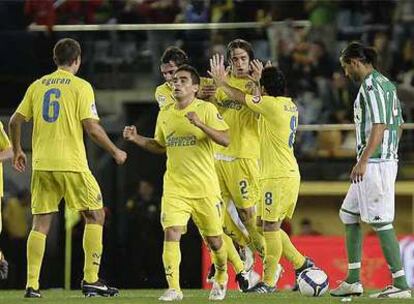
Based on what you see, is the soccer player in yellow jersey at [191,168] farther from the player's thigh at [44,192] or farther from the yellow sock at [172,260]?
the player's thigh at [44,192]

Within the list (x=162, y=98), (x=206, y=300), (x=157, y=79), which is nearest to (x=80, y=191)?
(x=162, y=98)

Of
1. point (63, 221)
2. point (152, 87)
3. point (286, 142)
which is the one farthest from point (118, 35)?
point (286, 142)

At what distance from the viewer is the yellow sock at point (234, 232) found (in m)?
15.3

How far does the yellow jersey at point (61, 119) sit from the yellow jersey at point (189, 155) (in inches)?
37.8

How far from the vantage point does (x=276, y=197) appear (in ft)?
46.2

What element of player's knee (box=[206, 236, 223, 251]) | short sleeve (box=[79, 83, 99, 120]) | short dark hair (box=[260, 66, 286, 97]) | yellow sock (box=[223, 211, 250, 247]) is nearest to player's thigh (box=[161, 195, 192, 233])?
player's knee (box=[206, 236, 223, 251])

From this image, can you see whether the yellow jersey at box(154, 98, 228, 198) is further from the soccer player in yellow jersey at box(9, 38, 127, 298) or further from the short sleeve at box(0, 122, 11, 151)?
the short sleeve at box(0, 122, 11, 151)

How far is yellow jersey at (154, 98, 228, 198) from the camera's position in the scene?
42.7 ft

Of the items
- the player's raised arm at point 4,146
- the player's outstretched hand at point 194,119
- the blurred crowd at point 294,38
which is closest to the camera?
the player's outstretched hand at point 194,119

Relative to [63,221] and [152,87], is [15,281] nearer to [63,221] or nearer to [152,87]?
[63,221]

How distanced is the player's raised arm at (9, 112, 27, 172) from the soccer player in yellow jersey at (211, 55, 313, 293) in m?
1.91

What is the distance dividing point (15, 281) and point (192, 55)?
14.9 feet

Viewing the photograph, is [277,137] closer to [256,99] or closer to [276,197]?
[256,99]

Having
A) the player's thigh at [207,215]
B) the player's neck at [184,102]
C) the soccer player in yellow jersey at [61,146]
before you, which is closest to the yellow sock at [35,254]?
the soccer player in yellow jersey at [61,146]
